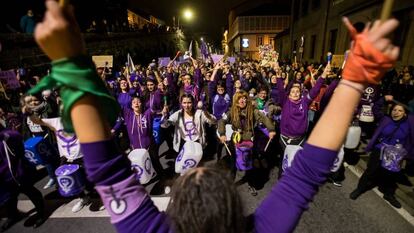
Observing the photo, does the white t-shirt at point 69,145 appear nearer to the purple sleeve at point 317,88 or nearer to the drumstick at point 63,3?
the drumstick at point 63,3

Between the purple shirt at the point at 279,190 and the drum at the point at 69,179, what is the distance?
366 cm

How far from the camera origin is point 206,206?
3.03 ft

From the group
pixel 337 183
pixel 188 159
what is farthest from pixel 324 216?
pixel 188 159

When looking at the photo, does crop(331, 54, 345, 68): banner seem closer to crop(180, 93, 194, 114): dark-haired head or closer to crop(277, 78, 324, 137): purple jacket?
crop(277, 78, 324, 137): purple jacket

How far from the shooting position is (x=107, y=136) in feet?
2.99

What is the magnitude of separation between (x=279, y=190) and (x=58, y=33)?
37.4 inches

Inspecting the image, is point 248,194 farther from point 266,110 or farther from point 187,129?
point 266,110

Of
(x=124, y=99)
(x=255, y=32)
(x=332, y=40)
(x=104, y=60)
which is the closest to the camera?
(x=124, y=99)

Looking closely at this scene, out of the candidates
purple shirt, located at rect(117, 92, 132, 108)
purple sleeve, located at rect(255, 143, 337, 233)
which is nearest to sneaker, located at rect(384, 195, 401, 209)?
purple sleeve, located at rect(255, 143, 337, 233)

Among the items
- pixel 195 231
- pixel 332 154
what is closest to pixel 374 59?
pixel 332 154

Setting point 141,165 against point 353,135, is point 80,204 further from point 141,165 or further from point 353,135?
point 353,135

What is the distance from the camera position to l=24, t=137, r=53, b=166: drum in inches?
Result: 188

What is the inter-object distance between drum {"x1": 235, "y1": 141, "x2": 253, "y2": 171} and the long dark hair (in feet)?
11.8

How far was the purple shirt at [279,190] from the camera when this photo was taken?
0.90m
